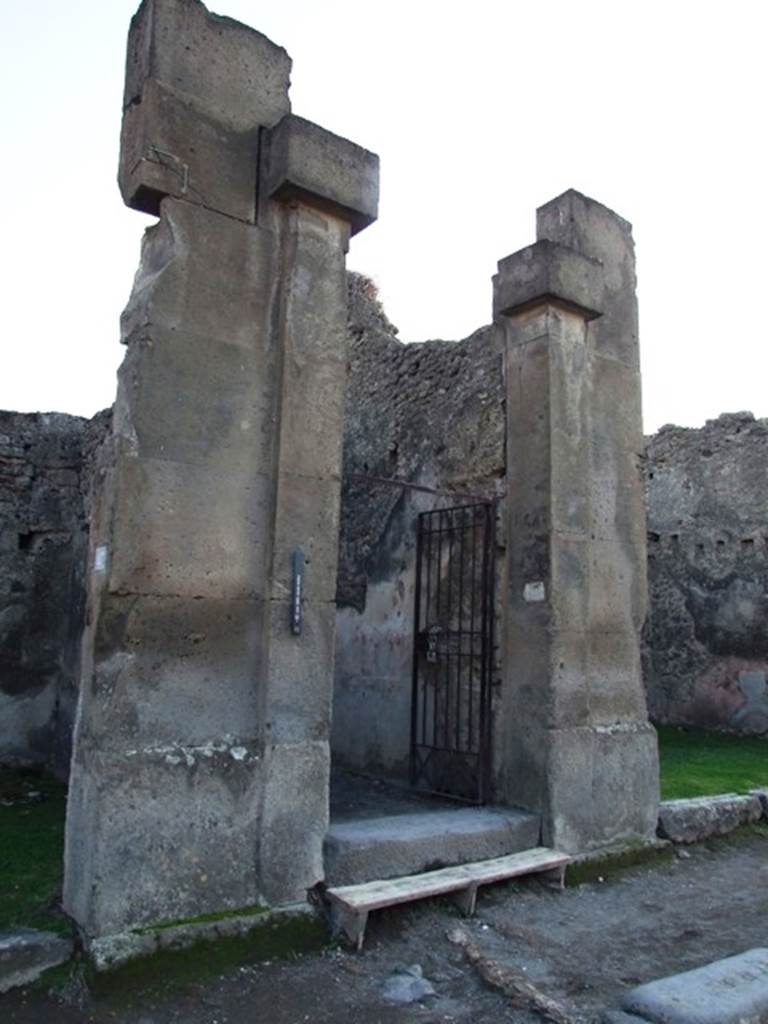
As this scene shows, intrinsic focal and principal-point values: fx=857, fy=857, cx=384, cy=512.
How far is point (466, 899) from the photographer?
4.66 m

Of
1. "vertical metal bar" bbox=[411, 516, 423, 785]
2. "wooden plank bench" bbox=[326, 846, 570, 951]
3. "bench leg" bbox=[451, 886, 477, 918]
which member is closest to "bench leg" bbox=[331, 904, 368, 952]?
"wooden plank bench" bbox=[326, 846, 570, 951]

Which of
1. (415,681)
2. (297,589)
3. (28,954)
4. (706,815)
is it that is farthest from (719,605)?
(28,954)

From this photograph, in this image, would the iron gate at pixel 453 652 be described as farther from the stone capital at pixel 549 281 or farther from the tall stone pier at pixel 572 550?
the stone capital at pixel 549 281

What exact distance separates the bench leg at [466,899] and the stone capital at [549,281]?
3776mm

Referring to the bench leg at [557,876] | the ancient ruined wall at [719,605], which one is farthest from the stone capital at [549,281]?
the ancient ruined wall at [719,605]

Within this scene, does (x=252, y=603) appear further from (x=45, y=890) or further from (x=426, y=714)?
(x=426, y=714)

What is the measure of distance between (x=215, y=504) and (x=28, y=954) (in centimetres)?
215

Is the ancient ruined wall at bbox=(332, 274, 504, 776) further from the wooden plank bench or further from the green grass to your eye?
the green grass

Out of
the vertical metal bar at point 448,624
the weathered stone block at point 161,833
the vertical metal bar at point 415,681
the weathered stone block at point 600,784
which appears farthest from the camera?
the vertical metal bar at point 415,681

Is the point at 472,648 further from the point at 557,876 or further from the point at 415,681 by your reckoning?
the point at 557,876

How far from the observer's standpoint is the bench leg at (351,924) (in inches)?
165

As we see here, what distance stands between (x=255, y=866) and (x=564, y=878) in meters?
2.09

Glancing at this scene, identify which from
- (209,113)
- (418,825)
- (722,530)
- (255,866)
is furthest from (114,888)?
(722,530)

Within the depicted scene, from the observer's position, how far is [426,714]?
671 cm
